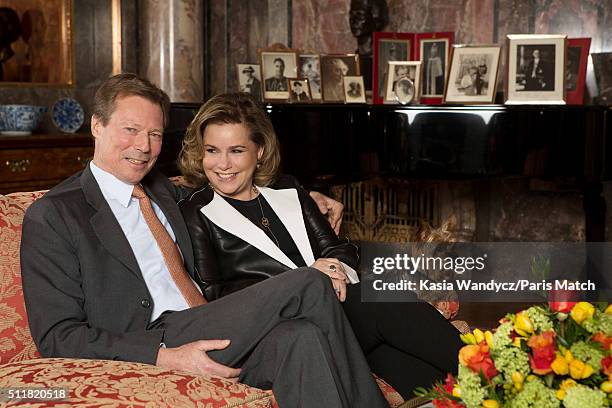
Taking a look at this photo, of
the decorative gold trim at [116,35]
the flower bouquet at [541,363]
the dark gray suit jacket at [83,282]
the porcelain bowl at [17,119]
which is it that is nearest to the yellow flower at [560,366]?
the flower bouquet at [541,363]

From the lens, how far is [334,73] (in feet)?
20.2

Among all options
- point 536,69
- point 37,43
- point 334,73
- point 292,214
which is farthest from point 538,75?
point 37,43

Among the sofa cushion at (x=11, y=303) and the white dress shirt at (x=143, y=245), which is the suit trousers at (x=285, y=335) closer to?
the white dress shirt at (x=143, y=245)

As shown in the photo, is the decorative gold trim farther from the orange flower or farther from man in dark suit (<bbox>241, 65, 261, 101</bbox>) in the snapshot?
the orange flower

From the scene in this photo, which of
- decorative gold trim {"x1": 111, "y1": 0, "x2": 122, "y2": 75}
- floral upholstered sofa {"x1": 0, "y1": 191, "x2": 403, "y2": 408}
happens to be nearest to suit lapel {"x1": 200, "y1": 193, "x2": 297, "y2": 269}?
floral upholstered sofa {"x1": 0, "y1": 191, "x2": 403, "y2": 408}

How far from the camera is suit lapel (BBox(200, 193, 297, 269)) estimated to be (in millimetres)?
3107

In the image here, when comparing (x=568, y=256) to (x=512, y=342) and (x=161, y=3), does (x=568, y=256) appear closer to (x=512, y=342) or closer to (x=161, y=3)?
(x=161, y=3)

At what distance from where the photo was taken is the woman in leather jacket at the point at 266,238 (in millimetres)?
2926

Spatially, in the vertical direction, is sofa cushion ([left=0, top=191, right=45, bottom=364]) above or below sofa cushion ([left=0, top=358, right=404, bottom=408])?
above

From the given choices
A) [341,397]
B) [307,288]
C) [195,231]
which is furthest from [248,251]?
[341,397]

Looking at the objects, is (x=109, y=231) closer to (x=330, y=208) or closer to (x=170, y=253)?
(x=170, y=253)

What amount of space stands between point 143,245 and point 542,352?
1487 mm

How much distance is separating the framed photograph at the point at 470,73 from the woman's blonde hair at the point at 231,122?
2.43 m

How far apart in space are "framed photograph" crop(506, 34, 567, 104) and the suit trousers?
9.62 feet
